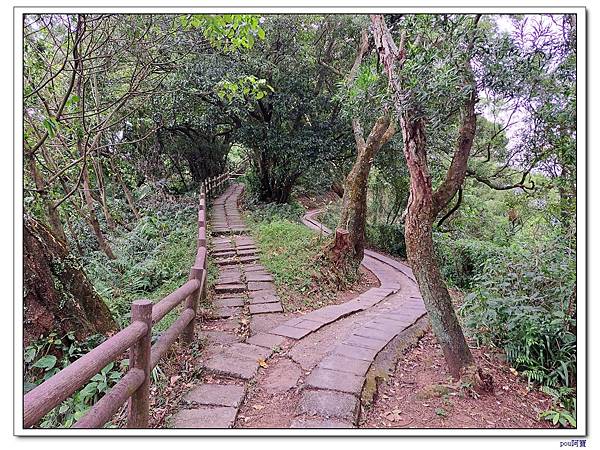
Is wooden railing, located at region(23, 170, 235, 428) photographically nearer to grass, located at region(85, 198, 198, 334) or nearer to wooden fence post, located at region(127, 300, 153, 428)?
wooden fence post, located at region(127, 300, 153, 428)

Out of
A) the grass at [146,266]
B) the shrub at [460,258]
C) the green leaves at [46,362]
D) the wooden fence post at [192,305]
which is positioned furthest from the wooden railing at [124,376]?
the shrub at [460,258]

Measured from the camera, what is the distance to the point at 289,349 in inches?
138

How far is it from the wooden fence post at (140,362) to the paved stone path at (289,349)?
0.31m

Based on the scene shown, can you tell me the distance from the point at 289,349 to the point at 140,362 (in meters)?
1.71

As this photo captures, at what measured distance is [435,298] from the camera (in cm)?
292

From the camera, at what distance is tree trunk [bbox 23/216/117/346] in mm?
2617

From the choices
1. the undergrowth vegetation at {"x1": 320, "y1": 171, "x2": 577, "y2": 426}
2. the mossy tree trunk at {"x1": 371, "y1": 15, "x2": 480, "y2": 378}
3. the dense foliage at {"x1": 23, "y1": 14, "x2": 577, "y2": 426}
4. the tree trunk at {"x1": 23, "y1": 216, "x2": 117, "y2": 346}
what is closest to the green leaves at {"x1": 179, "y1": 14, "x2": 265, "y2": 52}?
Answer: the dense foliage at {"x1": 23, "y1": 14, "x2": 577, "y2": 426}

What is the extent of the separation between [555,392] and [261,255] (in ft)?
16.0

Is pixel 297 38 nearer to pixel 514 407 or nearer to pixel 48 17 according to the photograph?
pixel 48 17

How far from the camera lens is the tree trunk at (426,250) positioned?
2852mm

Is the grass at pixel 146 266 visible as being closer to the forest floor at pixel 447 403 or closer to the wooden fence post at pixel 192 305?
the wooden fence post at pixel 192 305
